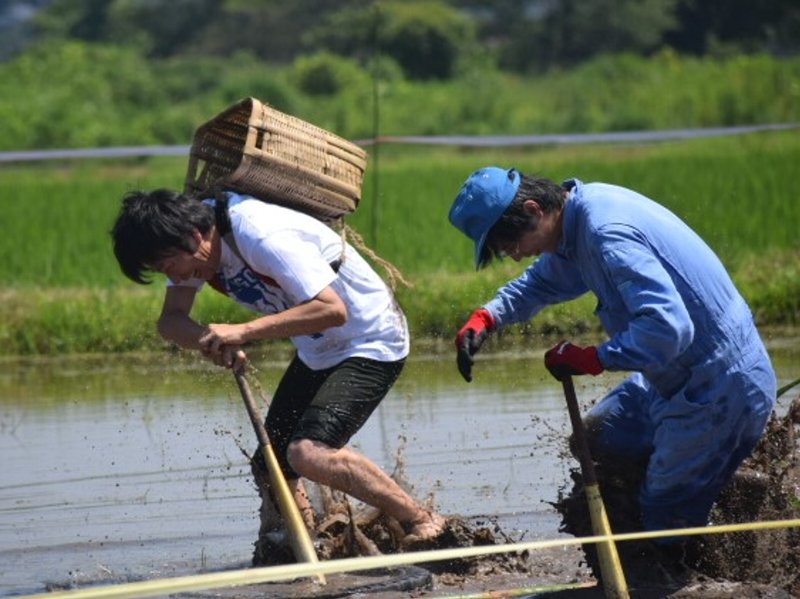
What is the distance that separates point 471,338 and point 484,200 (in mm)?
548

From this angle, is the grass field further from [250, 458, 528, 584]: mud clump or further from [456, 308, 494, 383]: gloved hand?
[456, 308, 494, 383]: gloved hand

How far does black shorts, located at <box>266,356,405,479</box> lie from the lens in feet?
18.5

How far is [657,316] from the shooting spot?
4.79 m

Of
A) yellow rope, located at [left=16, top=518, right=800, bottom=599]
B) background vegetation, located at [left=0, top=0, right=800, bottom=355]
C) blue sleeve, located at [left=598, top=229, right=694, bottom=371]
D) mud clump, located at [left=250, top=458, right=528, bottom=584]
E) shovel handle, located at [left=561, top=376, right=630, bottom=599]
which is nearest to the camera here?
yellow rope, located at [left=16, top=518, right=800, bottom=599]

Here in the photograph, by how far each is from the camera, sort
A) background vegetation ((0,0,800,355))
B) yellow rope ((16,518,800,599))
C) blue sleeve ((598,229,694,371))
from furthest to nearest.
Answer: background vegetation ((0,0,800,355)), blue sleeve ((598,229,694,371)), yellow rope ((16,518,800,599))

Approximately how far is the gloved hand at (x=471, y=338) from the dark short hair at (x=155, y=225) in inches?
33.1

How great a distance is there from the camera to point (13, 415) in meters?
9.39

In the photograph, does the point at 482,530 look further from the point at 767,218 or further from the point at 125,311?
the point at 767,218

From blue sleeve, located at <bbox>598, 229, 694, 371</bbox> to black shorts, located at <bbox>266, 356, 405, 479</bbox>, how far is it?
1026mm

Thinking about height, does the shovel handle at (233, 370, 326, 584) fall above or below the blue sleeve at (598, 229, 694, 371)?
below

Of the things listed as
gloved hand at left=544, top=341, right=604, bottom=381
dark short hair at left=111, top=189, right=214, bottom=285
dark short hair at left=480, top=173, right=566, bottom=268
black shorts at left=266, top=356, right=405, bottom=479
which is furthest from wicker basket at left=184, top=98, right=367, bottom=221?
gloved hand at left=544, top=341, right=604, bottom=381

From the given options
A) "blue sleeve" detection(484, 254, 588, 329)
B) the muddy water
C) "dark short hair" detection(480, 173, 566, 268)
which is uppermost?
"dark short hair" detection(480, 173, 566, 268)

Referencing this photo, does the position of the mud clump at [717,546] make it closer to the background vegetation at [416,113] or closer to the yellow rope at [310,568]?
the yellow rope at [310,568]

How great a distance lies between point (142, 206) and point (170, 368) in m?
5.02
